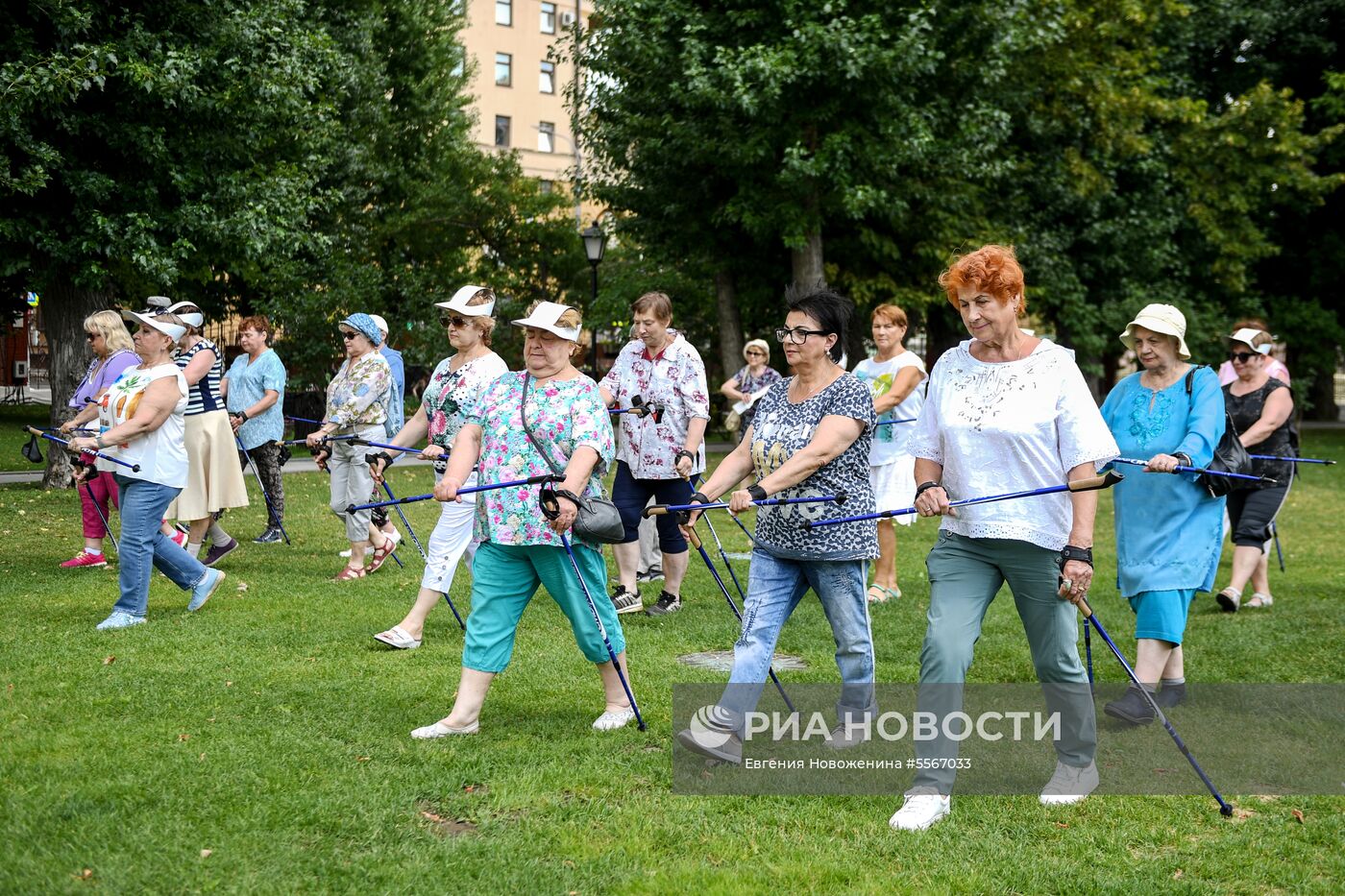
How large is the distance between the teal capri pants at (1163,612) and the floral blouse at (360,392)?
5.63 m

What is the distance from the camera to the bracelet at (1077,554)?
4.61 meters

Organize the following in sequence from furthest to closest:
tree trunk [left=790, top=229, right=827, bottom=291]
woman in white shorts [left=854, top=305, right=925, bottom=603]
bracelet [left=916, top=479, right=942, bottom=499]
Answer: tree trunk [left=790, top=229, right=827, bottom=291]
woman in white shorts [left=854, top=305, right=925, bottom=603]
bracelet [left=916, top=479, right=942, bottom=499]

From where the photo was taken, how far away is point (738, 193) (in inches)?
838

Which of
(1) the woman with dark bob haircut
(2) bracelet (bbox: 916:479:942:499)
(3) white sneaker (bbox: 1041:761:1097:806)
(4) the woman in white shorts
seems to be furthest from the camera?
(4) the woman in white shorts

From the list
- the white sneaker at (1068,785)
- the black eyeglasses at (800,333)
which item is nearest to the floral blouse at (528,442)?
the black eyeglasses at (800,333)

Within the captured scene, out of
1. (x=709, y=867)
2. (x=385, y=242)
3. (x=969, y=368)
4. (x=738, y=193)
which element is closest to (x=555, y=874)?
(x=709, y=867)

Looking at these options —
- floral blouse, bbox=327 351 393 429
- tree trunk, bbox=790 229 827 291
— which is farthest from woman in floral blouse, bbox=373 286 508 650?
tree trunk, bbox=790 229 827 291

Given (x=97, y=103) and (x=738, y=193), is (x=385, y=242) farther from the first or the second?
(x=97, y=103)

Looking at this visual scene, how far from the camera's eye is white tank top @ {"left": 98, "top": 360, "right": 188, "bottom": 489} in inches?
313

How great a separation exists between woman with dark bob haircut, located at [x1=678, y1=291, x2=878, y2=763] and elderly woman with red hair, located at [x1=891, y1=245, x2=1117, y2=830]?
57cm

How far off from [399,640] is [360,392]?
2705 mm

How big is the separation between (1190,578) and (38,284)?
14.0 meters

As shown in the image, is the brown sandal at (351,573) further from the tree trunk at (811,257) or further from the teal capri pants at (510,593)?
the tree trunk at (811,257)

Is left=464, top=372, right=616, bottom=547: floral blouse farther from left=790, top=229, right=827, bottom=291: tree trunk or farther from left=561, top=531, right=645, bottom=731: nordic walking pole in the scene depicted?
left=790, top=229, right=827, bottom=291: tree trunk
